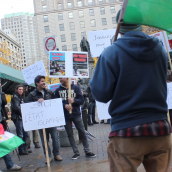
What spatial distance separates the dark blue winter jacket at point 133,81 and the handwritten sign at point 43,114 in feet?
10.9

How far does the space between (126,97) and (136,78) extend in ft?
0.56

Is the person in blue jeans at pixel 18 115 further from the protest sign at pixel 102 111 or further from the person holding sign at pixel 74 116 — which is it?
the protest sign at pixel 102 111

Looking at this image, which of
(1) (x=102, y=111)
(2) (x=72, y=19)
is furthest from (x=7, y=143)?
(2) (x=72, y=19)

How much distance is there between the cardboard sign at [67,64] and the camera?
5609 millimetres

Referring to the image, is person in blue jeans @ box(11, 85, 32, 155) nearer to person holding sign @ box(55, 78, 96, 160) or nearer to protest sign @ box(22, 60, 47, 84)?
protest sign @ box(22, 60, 47, 84)

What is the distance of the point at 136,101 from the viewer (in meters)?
1.96

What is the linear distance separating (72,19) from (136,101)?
66.8 meters

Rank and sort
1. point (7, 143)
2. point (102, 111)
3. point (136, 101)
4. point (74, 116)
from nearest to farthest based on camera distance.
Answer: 1. point (136, 101)
2. point (7, 143)
3. point (102, 111)
4. point (74, 116)

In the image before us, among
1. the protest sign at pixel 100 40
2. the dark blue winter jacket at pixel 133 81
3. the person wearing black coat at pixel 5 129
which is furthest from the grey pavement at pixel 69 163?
the dark blue winter jacket at pixel 133 81

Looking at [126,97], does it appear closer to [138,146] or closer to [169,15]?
[138,146]

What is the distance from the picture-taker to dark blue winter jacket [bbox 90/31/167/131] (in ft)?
6.46

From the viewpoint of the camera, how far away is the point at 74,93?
18.9ft

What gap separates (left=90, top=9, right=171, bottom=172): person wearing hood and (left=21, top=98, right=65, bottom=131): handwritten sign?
329 centimetres

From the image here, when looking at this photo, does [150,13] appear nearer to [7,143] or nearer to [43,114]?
[7,143]
